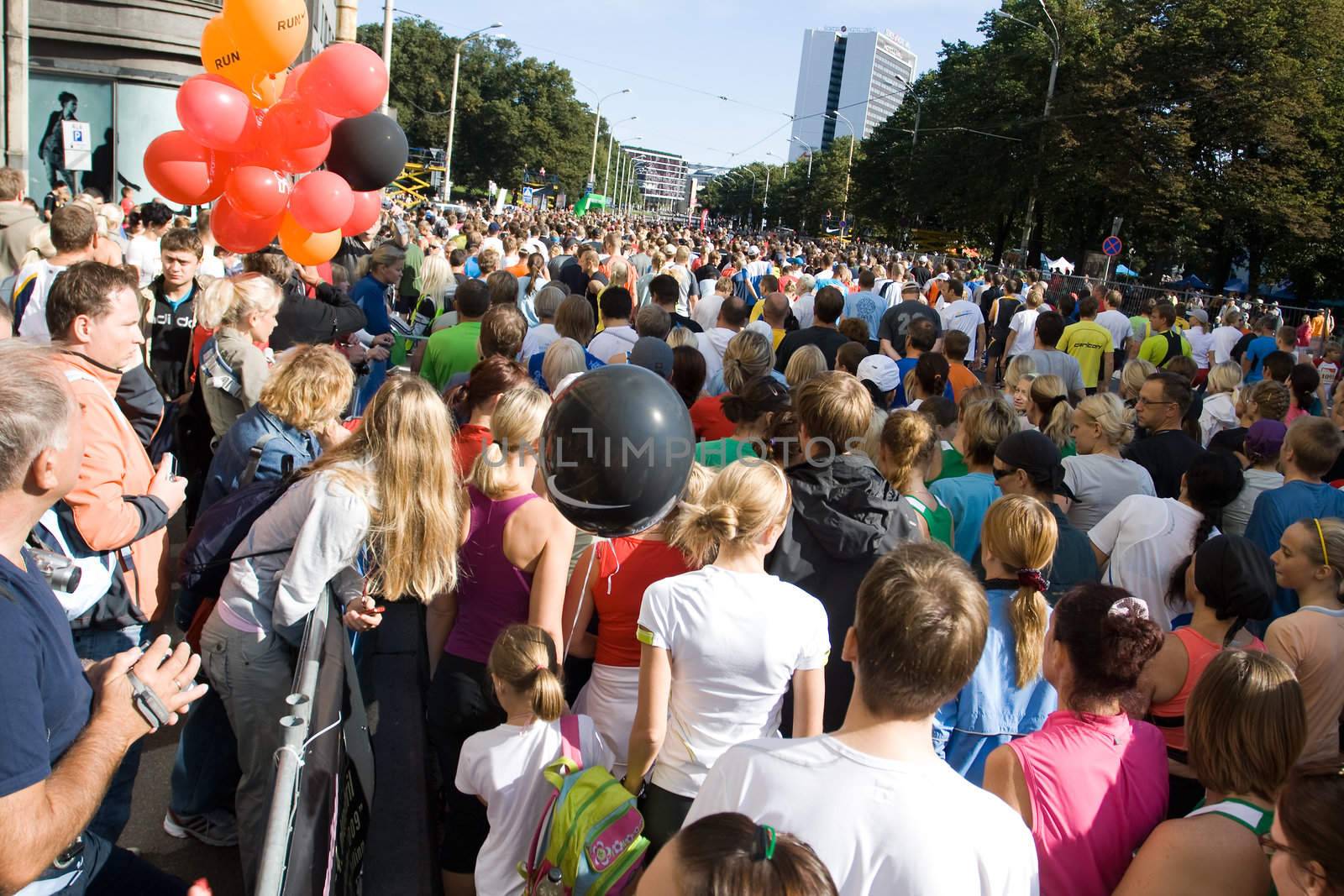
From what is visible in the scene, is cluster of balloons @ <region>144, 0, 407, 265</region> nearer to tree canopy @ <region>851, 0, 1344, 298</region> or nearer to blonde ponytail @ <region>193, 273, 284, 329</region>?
blonde ponytail @ <region>193, 273, 284, 329</region>

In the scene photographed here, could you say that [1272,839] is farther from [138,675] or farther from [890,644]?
[138,675]

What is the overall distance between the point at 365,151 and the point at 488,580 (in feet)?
13.0

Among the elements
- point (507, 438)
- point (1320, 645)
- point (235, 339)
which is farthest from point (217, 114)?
point (1320, 645)

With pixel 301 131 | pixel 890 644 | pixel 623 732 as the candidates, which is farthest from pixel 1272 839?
pixel 301 131

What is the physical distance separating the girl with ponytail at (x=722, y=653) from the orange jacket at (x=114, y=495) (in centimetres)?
156

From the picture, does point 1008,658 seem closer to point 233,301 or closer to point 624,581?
point 624,581

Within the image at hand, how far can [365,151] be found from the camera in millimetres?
6160

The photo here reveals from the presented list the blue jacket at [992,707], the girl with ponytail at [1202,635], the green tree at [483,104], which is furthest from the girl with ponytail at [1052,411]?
the green tree at [483,104]

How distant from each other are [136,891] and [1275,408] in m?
5.97

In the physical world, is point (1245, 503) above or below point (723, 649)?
above

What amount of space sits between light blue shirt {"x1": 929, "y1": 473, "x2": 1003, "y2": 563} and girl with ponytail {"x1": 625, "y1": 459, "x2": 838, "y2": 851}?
57.0 inches

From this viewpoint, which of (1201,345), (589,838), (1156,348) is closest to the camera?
(589,838)

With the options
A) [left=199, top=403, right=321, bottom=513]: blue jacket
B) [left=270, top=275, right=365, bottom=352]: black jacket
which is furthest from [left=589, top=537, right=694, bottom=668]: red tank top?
[left=270, top=275, right=365, bottom=352]: black jacket

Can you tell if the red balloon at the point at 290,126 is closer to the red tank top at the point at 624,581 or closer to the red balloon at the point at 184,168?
the red balloon at the point at 184,168
